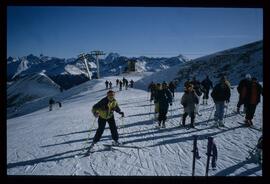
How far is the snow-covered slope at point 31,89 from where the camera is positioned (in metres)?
76.9

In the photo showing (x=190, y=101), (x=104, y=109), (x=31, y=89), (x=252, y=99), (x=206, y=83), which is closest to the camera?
(x=104, y=109)

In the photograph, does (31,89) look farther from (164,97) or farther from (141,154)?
(141,154)

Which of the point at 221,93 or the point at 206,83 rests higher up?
the point at 206,83

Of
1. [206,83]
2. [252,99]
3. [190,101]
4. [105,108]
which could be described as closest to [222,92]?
[252,99]

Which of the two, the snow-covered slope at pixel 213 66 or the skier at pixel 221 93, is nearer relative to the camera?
the skier at pixel 221 93

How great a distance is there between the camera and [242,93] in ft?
34.4

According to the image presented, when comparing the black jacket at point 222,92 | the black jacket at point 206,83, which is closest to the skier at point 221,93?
the black jacket at point 222,92

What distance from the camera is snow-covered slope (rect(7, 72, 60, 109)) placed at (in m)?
76.9

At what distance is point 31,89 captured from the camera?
8762 cm

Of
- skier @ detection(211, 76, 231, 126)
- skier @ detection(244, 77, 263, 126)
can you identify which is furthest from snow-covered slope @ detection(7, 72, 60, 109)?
skier @ detection(244, 77, 263, 126)

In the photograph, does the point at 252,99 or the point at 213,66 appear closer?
the point at 252,99

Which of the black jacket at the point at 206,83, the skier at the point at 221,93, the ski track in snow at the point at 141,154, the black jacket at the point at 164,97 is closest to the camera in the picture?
the ski track in snow at the point at 141,154

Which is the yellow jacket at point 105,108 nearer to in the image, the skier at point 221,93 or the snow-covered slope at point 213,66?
the skier at point 221,93
